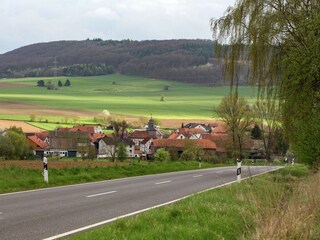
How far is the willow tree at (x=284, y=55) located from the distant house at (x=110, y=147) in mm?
54395

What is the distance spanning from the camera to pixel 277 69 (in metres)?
17.3

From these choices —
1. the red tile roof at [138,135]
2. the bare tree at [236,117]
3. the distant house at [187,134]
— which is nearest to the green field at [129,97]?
the red tile roof at [138,135]

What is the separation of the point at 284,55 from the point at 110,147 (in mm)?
71961

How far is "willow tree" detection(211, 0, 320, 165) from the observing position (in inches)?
593

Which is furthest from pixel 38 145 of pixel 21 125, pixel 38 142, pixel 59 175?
pixel 59 175

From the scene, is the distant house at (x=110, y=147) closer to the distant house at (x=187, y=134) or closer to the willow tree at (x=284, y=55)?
the distant house at (x=187, y=134)

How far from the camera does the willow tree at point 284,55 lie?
15052mm

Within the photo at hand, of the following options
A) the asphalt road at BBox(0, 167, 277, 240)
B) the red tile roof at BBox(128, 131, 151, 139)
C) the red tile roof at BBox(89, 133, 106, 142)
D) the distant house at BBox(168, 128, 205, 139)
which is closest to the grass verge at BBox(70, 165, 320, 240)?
the asphalt road at BBox(0, 167, 277, 240)

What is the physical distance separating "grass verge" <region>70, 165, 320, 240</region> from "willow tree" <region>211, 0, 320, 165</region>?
5.62 m

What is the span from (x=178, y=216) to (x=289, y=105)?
27.3ft

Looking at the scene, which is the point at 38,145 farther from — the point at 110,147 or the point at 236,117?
the point at 236,117

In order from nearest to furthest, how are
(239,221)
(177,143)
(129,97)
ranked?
1. (239,221)
2. (177,143)
3. (129,97)

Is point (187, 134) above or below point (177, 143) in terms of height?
below

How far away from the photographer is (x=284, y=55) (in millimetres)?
16453
